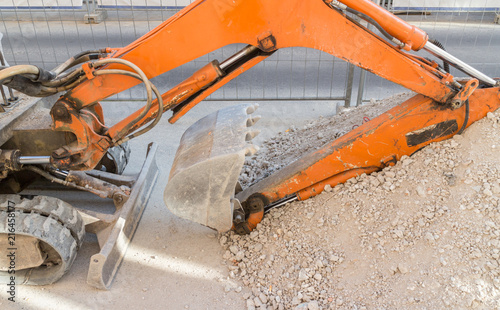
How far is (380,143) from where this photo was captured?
11.1 feet

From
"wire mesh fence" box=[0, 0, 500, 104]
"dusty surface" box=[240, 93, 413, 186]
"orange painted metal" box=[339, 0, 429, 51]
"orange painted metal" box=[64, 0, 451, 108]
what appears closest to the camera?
"orange painted metal" box=[64, 0, 451, 108]

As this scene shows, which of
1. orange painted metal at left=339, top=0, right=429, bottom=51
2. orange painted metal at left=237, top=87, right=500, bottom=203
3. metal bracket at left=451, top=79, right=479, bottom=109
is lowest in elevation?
orange painted metal at left=237, top=87, right=500, bottom=203

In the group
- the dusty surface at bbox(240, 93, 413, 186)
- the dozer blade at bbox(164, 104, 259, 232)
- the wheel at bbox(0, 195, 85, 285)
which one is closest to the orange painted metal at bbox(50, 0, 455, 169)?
the dozer blade at bbox(164, 104, 259, 232)

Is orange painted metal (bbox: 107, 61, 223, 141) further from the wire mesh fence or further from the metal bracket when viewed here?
the wire mesh fence

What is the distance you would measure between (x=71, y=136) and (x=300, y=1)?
1935 millimetres

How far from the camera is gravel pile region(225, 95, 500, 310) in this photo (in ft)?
9.38

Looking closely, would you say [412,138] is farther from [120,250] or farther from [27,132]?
[27,132]

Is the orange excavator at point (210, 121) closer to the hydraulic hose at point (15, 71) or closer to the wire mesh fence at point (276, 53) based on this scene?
the hydraulic hose at point (15, 71)

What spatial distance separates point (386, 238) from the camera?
315cm

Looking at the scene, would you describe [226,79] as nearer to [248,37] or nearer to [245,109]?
[248,37]

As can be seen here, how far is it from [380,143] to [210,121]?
1.31 m

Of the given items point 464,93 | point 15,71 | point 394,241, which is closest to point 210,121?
point 15,71

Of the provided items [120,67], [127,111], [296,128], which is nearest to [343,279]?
[120,67]

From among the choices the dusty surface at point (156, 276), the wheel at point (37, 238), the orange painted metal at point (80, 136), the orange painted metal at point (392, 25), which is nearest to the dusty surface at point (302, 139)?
the dusty surface at point (156, 276)
